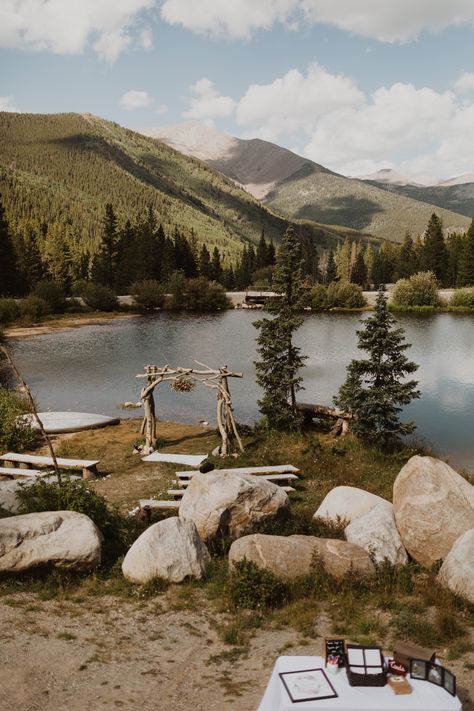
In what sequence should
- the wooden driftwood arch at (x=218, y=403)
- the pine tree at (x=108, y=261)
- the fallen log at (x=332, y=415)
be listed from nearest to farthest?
the wooden driftwood arch at (x=218, y=403) → the fallen log at (x=332, y=415) → the pine tree at (x=108, y=261)

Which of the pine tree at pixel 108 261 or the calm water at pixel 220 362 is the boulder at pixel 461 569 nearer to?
the calm water at pixel 220 362

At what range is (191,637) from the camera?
30.0 ft

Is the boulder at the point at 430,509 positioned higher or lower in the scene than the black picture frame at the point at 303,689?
lower

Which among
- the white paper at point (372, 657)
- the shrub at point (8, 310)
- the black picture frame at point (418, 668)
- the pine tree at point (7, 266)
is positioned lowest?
the black picture frame at point (418, 668)

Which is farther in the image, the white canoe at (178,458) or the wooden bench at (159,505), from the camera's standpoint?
the white canoe at (178,458)

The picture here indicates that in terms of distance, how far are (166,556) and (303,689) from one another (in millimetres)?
5797

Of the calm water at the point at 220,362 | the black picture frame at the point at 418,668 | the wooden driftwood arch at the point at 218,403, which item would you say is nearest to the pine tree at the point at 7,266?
the calm water at the point at 220,362

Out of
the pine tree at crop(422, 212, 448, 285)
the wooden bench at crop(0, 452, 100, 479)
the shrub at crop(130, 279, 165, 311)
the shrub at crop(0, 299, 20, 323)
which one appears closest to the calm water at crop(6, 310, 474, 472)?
the shrub at crop(0, 299, 20, 323)

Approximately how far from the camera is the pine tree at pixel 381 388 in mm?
21547

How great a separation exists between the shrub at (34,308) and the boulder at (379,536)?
69452mm

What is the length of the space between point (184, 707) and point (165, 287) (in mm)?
95236

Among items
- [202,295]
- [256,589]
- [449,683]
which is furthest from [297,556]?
[202,295]

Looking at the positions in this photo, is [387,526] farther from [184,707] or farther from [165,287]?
[165,287]

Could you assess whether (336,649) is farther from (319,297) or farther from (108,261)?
(108,261)
